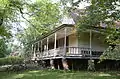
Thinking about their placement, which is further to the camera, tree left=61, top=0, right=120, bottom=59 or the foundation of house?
the foundation of house

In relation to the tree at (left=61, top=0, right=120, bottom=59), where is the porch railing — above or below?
below

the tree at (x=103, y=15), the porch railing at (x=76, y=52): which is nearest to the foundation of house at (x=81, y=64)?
the porch railing at (x=76, y=52)

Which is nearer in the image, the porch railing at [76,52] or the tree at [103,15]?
the tree at [103,15]

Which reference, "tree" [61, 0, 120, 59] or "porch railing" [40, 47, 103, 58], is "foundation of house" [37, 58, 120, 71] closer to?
"porch railing" [40, 47, 103, 58]

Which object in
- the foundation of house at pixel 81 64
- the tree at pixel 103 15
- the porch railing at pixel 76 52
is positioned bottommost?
the foundation of house at pixel 81 64

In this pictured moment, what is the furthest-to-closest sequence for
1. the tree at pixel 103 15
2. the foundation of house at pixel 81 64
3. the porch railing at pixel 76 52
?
1. the foundation of house at pixel 81 64
2. the porch railing at pixel 76 52
3. the tree at pixel 103 15

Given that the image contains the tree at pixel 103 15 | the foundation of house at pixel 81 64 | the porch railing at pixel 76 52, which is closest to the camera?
the tree at pixel 103 15

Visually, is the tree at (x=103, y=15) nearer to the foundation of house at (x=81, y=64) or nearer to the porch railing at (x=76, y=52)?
the porch railing at (x=76, y=52)

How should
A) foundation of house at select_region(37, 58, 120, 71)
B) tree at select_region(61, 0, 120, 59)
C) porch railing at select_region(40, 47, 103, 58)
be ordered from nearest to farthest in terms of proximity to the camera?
1. tree at select_region(61, 0, 120, 59)
2. porch railing at select_region(40, 47, 103, 58)
3. foundation of house at select_region(37, 58, 120, 71)

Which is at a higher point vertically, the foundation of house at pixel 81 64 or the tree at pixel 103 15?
the tree at pixel 103 15

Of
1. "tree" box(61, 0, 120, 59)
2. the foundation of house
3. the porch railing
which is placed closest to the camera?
"tree" box(61, 0, 120, 59)

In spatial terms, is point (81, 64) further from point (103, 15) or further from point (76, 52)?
point (103, 15)

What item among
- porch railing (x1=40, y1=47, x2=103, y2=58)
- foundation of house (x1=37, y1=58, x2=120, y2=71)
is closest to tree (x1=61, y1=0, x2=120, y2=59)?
porch railing (x1=40, y1=47, x2=103, y2=58)

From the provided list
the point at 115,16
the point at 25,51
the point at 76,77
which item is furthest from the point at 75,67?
the point at 25,51
